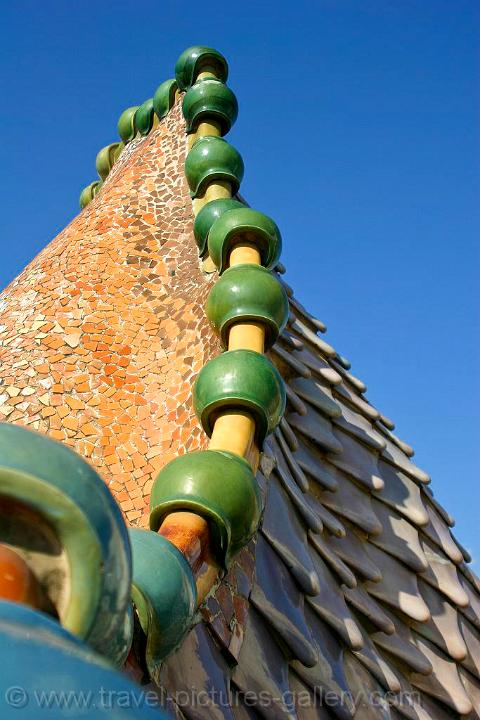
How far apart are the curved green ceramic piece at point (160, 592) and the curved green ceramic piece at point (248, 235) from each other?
1001mm

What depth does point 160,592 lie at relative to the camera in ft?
3.55

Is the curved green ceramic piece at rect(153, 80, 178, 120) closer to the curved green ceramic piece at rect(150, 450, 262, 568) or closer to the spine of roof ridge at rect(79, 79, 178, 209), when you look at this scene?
the spine of roof ridge at rect(79, 79, 178, 209)

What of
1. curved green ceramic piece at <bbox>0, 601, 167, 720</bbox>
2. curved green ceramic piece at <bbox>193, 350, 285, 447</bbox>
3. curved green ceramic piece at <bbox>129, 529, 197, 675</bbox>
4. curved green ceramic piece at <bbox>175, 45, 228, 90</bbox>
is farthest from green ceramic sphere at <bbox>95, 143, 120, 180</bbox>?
curved green ceramic piece at <bbox>0, 601, 167, 720</bbox>

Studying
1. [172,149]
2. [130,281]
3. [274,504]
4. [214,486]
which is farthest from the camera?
[172,149]

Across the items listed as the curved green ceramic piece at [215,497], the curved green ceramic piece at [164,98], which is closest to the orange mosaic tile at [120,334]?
the curved green ceramic piece at [164,98]

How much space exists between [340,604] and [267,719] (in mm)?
463

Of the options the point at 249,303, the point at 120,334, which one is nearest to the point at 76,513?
the point at 249,303

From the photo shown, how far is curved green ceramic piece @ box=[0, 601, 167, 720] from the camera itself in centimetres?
62

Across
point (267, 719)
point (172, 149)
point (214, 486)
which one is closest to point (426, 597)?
point (267, 719)

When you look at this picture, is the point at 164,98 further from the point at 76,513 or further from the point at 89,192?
the point at 76,513

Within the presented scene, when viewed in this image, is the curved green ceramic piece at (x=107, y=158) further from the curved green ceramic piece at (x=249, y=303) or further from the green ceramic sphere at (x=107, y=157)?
the curved green ceramic piece at (x=249, y=303)

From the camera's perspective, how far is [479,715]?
7.50 feet

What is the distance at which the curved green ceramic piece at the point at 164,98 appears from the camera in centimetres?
298

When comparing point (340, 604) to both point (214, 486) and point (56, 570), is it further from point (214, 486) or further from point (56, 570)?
point (56, 570)
